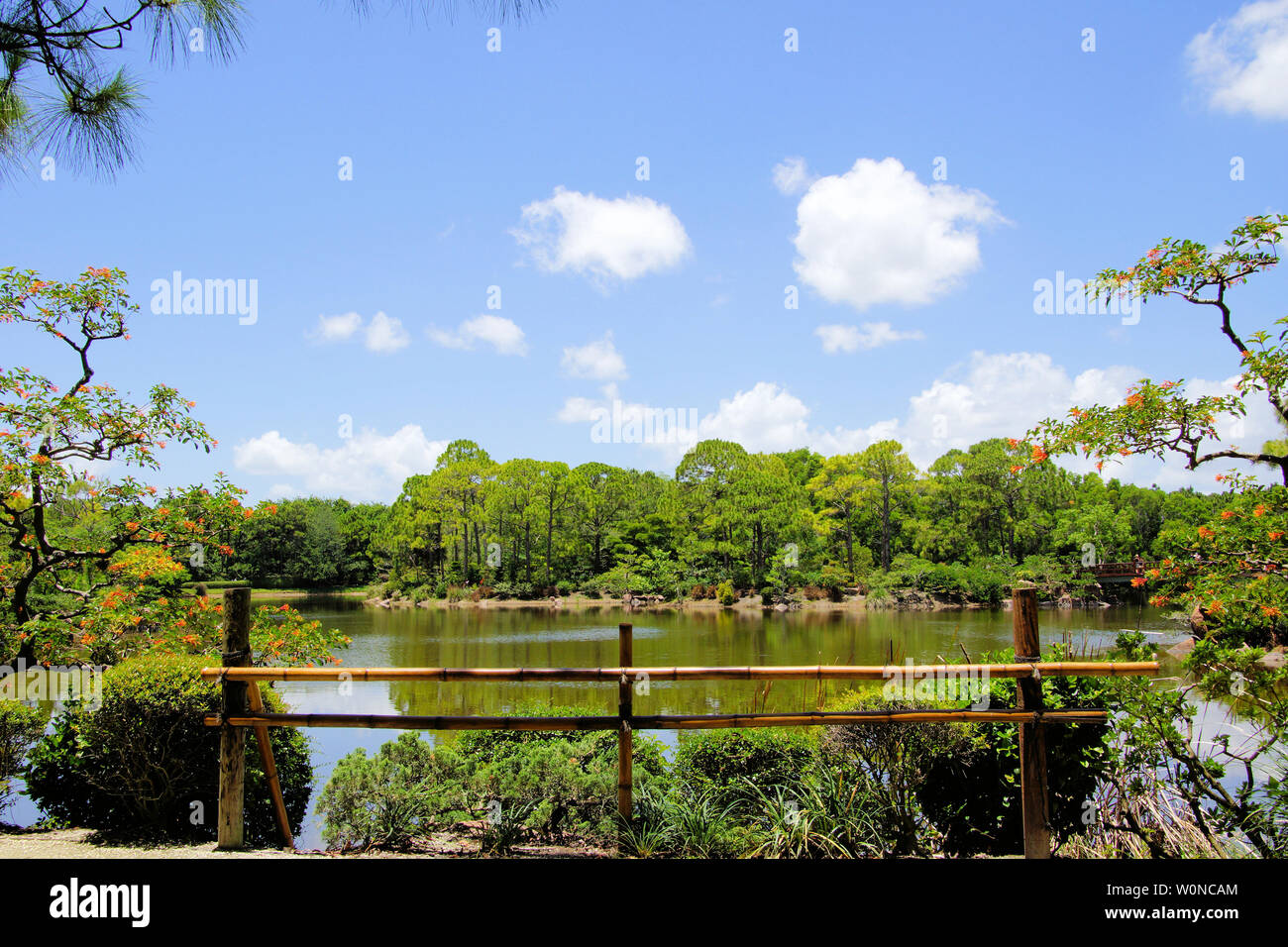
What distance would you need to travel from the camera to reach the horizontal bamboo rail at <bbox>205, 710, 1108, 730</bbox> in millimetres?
3432

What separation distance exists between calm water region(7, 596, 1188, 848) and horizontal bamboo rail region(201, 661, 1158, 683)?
136cm

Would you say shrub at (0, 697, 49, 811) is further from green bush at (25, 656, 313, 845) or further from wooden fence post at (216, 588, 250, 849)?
wooden fence post at (216, 588, 250, 849)

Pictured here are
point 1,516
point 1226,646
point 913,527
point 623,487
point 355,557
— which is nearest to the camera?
point 1226,646

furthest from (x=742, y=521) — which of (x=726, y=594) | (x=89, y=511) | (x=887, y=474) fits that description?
(x=89, y=511)

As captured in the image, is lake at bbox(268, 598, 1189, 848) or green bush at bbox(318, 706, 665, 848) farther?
lake at bbox(268, 598, 1189, 848)

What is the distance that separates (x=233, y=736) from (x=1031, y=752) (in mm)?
3920

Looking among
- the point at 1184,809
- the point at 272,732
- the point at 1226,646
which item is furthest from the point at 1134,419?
the point at 272,732

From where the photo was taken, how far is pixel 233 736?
3732 millimetres

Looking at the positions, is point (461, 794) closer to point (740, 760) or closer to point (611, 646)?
point (740, 760)

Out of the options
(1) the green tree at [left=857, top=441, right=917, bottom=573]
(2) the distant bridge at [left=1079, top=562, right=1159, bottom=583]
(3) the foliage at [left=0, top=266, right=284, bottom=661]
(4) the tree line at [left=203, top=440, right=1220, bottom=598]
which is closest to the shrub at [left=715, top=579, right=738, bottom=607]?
(4) the tree line at [left=203, top=440, right=1220, bottom=598]
